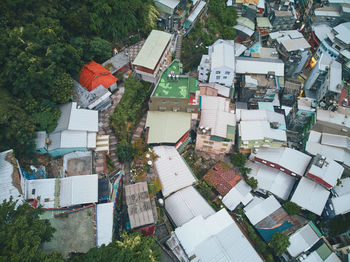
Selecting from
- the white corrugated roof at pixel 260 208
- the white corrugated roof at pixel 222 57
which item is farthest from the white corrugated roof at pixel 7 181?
the white corrugated roof at pixel 222 57

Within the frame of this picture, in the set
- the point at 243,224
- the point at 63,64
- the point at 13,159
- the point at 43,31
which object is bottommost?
the point at 243,224

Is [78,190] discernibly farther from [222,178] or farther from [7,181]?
[222,178]

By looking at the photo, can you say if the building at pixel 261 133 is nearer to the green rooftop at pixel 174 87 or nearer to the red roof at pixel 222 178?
the red roof at pixel 222 178

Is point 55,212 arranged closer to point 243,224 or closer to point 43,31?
point 43,31

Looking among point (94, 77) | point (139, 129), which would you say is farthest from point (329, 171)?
point (94, 77)

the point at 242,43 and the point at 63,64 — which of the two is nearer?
the point at 63,64

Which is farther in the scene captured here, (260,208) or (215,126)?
(215,126)

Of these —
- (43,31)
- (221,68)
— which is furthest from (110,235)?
(221,68)
